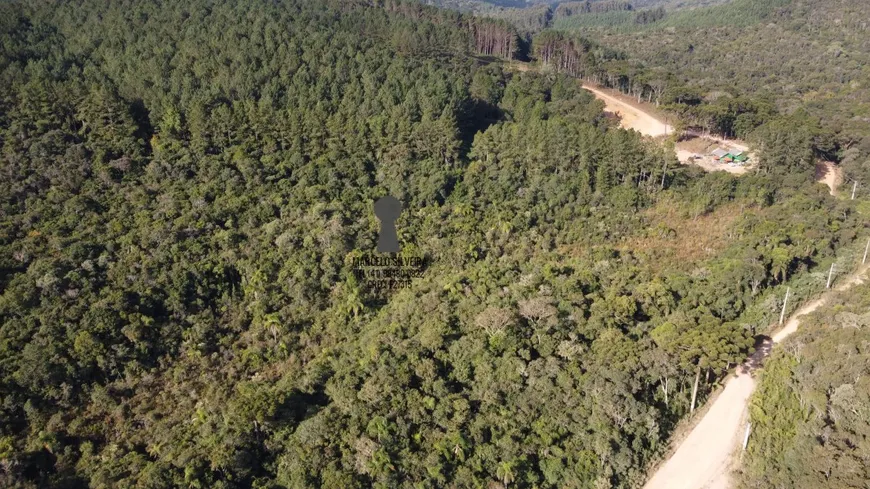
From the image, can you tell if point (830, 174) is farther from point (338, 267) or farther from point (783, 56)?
point (783, 56)

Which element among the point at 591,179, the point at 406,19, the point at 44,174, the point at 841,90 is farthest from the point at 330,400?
the point at 841,90

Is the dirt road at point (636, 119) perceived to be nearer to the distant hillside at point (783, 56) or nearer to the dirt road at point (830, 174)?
the distant hillside at point (783, 56)

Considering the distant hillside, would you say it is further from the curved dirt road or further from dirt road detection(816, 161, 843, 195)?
the curved dirt road

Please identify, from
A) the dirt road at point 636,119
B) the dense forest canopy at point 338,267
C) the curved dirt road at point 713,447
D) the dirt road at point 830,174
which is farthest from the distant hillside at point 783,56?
the curved dirt road at point 713,447

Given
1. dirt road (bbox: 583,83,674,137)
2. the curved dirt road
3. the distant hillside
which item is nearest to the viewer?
the curved dirt road

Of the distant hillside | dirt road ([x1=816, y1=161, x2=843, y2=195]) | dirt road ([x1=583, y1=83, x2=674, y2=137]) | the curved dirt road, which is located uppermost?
the distant hillside

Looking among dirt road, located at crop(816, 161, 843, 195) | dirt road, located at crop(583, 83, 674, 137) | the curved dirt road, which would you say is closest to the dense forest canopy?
the curved dirt road

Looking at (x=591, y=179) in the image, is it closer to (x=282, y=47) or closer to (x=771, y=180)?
(x=771, y=180)
